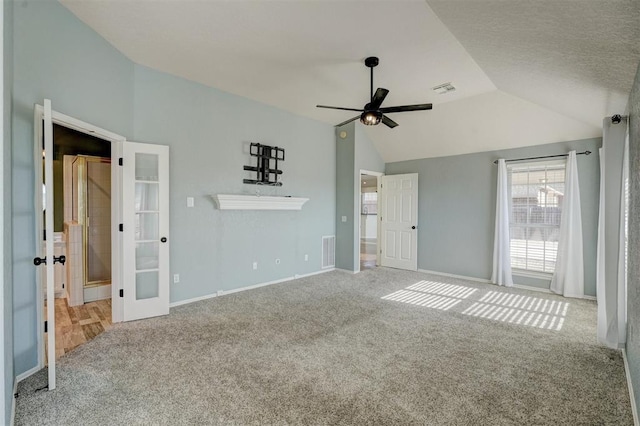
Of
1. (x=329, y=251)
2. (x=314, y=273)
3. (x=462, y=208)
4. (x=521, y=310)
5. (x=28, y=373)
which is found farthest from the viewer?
(x=329, y=251)

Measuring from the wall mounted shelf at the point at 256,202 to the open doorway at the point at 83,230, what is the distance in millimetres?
1810

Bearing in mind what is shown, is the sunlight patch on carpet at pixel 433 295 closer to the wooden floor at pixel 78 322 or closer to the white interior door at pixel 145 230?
the white interior door at pixel 145 230

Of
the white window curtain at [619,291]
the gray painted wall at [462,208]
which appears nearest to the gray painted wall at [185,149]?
the gray painted wall at [462,208]

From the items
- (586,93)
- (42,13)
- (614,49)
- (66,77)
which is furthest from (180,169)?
(586,93)

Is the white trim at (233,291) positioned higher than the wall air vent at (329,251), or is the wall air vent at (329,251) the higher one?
the wall air vent at (329,251)

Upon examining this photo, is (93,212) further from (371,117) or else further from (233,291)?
(371,117)

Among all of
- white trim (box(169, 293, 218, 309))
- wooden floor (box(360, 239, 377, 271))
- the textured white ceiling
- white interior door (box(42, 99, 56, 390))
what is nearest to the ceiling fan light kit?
the textured white ceiling

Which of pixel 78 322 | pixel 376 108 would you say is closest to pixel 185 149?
pixel 78 322

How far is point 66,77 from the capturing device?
8.93ft

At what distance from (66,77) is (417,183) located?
572cm

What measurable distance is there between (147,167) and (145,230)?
77 centimetres

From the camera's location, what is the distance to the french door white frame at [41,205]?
2396 millimetres

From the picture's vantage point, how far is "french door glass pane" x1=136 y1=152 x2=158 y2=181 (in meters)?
3.60

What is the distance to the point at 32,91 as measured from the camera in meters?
2.37
